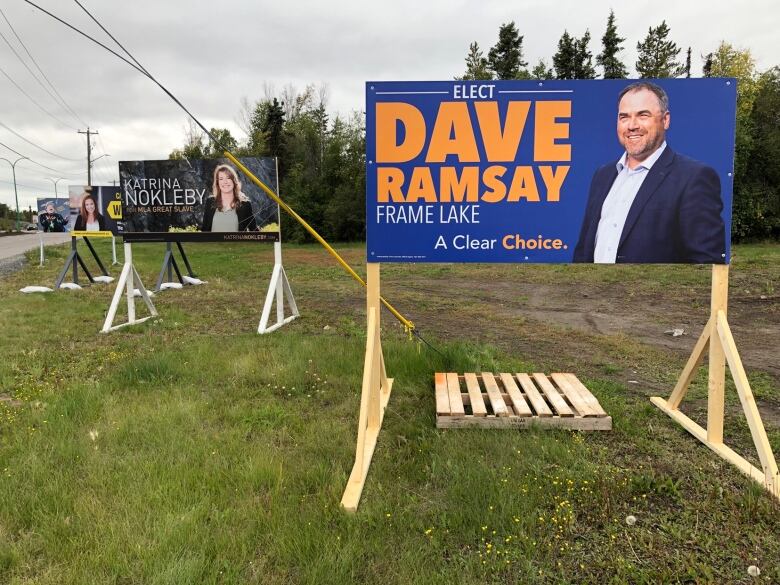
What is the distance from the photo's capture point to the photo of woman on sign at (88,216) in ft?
41.2

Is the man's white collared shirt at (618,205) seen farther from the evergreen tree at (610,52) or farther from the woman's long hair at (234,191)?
the evergreen tree at (610,52)

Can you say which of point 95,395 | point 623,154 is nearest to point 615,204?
point 623,154

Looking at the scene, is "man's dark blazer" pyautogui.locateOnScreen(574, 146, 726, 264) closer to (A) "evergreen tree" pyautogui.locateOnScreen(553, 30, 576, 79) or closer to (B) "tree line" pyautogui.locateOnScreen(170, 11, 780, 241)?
(B) "tree line" pyautogui.locateOnScreen(170, 11, 780, 241)

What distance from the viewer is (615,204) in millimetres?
3854

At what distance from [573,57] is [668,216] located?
50605 mm

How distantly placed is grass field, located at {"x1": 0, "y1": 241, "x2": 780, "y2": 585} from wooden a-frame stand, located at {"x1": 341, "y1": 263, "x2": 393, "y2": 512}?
3.5 inches

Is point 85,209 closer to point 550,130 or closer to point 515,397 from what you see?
point 515,397

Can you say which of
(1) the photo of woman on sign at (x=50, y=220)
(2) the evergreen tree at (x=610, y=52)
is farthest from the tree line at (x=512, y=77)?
(1) the photo of woman on sign at (x=50, y=220)

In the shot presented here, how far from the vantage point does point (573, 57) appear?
47.6 meters

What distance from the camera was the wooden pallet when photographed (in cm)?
399

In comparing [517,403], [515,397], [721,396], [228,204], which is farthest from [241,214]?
[721,396]

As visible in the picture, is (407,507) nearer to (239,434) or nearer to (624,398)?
(239,434)

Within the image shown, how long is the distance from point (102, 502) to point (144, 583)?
0.83 metres

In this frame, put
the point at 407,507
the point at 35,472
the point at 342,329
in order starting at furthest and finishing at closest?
the point at 342,329, the point at 35,472, the point at 407,507
